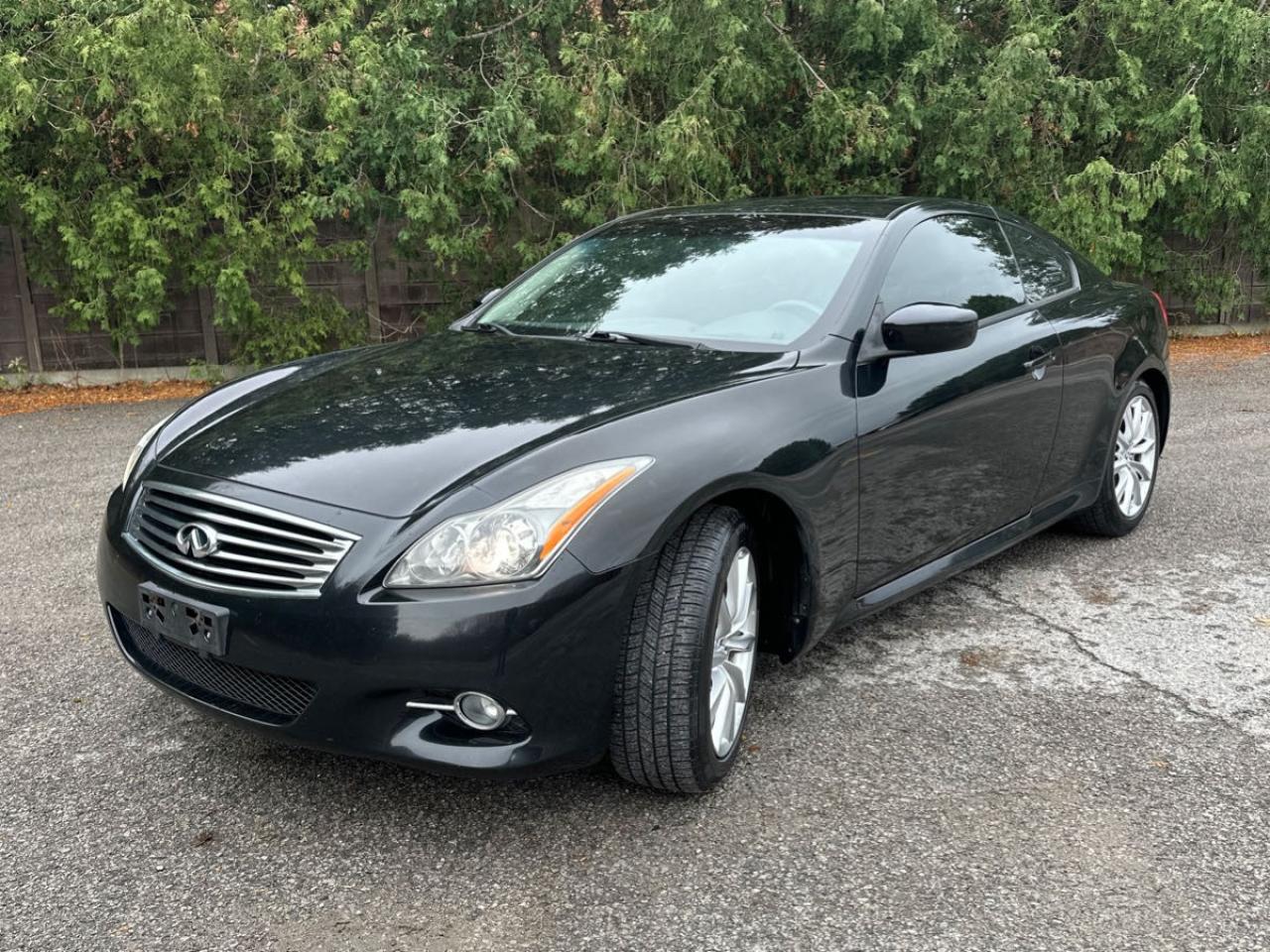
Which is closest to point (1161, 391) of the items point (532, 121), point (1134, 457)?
point (1134, 457)

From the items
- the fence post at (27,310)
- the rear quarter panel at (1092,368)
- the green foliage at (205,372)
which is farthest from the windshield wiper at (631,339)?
the fence post at (27,310)

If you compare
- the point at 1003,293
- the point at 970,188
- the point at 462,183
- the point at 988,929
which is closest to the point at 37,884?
the point at 988,929

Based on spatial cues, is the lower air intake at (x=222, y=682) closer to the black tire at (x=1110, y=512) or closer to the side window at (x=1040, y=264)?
the side window at (x=1040, y=264)

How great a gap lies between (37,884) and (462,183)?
774 cm

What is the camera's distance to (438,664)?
2.47 meters

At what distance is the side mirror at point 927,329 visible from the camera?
3348 mm

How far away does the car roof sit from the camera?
4.06 metres

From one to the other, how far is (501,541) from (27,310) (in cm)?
973

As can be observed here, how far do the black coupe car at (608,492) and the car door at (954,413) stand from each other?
0.04 feet

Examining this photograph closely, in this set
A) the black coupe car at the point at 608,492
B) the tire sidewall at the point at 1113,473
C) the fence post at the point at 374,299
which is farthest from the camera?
the fence post at the point at 374,299

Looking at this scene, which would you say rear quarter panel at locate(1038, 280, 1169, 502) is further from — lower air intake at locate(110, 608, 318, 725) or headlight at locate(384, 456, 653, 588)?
lower air intake at locate(110, 608, 318, 725)

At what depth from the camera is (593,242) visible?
14.5 feet

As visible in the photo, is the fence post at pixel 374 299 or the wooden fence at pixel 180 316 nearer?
the wooden fence at pixel 180 316

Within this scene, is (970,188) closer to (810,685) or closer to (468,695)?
(810,685)
